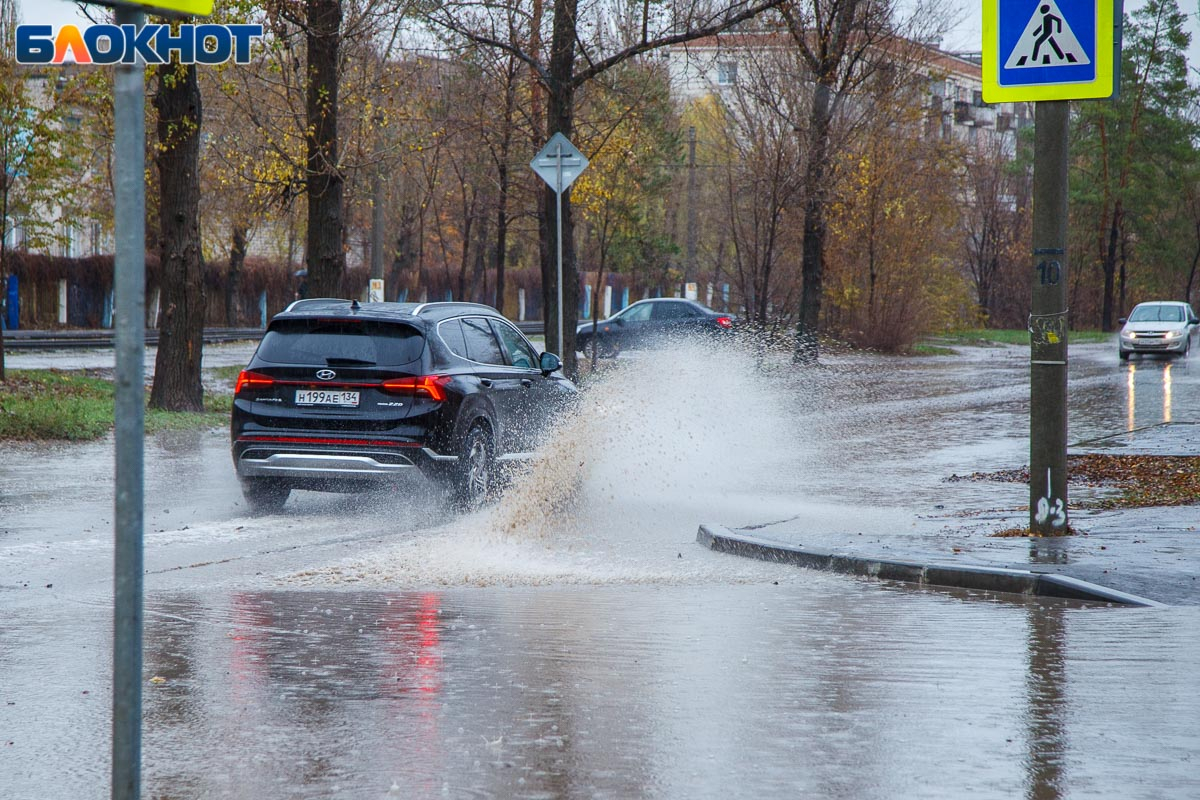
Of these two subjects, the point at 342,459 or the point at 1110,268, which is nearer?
the point at 342,459

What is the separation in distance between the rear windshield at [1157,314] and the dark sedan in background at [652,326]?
12.7 m

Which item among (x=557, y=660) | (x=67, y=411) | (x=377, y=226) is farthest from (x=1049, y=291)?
(x=377, y=226)

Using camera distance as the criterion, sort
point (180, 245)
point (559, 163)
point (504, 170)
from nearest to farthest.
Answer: point (559, 163), point (180, 245), point (504, 170)

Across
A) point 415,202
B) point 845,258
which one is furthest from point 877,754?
point 415,202

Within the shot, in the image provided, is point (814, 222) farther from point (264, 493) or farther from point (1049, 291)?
point (1049, 291)

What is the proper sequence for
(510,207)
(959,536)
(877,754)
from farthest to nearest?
(510,207)
(959,536)
(877,754)

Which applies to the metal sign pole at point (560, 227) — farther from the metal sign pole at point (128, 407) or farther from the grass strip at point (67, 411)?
the metal sign pole at point (128, 407)

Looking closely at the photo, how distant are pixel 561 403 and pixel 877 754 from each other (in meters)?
→ 9.23

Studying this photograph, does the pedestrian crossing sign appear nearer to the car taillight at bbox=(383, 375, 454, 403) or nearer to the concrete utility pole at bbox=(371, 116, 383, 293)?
the car taillight at bbox=(383, 375, 454, 403)

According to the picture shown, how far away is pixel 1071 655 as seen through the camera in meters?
6.61

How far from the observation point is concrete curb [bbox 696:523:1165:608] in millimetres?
8023

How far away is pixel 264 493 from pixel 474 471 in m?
1.75

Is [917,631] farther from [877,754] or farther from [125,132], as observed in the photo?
[125,132]

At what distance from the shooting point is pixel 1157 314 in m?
41.7
